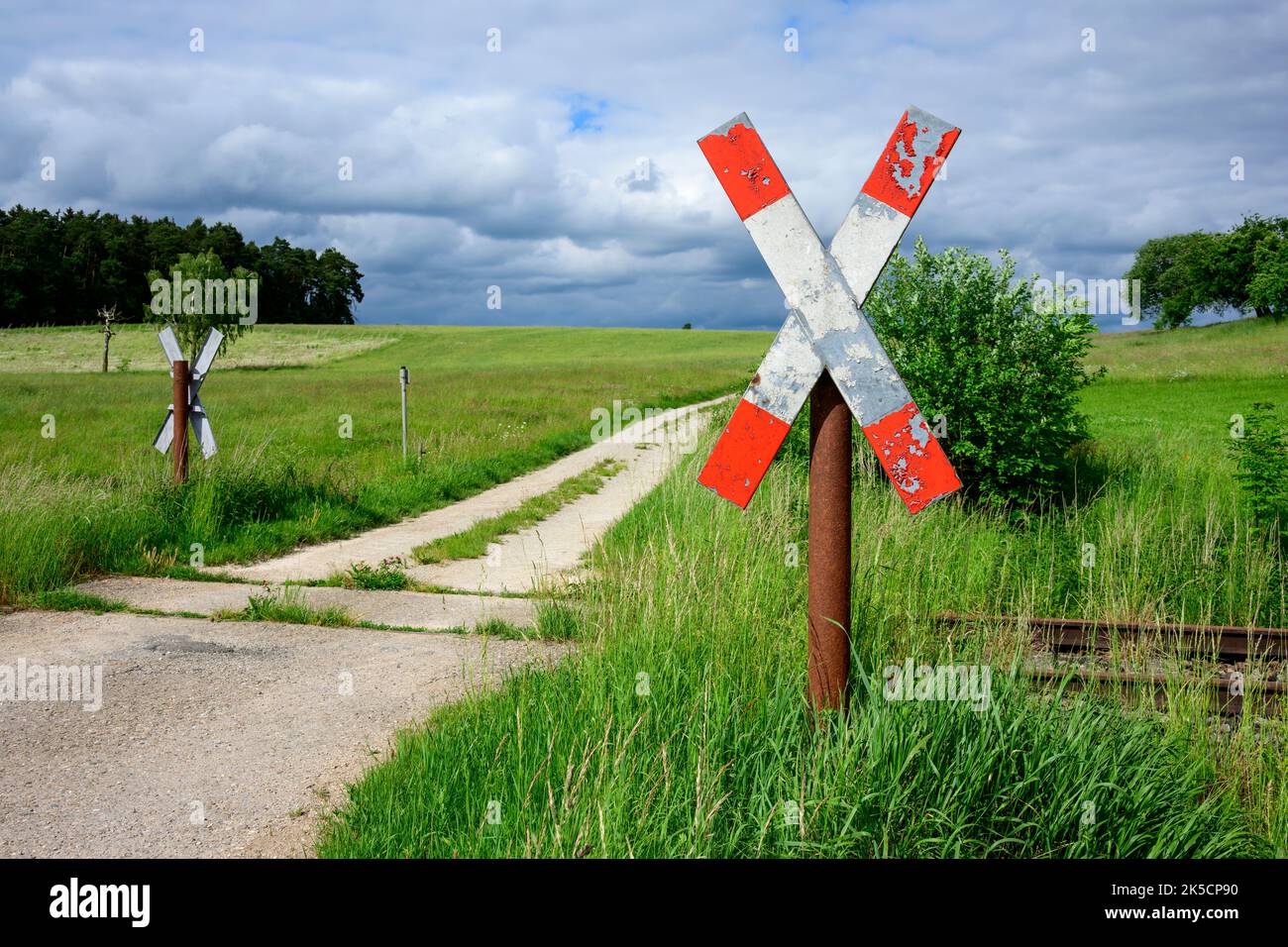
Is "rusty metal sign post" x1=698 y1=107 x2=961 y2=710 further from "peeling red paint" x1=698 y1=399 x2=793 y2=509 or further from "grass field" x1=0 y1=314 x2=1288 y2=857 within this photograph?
"grass field" x1=0 y1=314 x2=1288 y2=857

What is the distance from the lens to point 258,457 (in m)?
10.4

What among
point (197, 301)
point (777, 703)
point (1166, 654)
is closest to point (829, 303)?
point (777, 703)

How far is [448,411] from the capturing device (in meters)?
25.0

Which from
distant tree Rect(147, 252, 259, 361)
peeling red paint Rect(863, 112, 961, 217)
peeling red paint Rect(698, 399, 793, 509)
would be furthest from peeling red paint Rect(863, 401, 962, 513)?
distant tree Rect(147, 252, 259, 361)

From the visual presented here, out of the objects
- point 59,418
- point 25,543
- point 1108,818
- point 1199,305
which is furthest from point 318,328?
point 1108,818

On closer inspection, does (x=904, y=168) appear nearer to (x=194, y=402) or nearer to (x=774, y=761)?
(x=774, y=761)

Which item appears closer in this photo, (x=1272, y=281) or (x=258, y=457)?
(x=258, y=457)

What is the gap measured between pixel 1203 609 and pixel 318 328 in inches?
3458

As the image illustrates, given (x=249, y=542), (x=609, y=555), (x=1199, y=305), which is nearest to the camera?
(x=609, y=555)

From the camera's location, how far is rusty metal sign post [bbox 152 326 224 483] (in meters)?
9.42

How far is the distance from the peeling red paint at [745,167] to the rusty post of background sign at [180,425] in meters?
8.11

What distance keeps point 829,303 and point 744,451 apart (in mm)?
569
